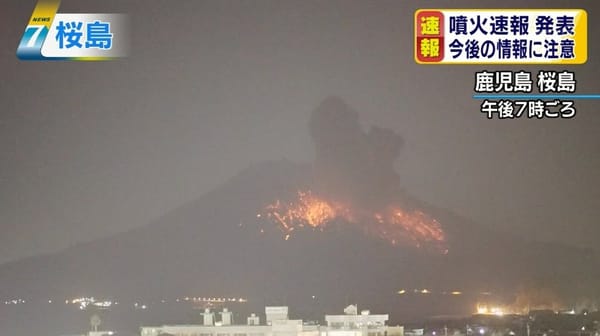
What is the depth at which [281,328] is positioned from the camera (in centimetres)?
1134

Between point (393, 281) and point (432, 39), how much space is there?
74.6ft

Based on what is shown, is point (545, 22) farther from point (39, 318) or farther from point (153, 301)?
point (153, 301)

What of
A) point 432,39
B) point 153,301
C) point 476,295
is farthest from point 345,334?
point 153,301
